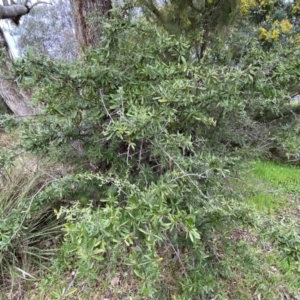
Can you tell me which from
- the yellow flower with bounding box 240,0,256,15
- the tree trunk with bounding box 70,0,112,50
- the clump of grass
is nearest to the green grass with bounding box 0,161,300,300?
the clump of grass

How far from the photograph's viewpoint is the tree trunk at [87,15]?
73.2 inches

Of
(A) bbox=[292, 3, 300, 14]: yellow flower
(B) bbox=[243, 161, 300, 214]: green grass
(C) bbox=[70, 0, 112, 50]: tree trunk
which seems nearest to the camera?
(C) bbox=[70, 0, 112, 50]: tree trunk

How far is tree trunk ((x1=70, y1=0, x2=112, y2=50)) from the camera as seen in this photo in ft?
6.10

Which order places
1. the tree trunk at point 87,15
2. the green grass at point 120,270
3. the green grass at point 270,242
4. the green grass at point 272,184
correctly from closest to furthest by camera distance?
the green grass at point 270,242 < the green grass at point 120,270 < the tree trunk at point 87,15 < the green grass at point 272,184

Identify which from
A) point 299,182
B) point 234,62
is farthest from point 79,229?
point 299,182

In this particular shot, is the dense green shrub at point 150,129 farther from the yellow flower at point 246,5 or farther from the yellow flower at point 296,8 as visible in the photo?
the yellow flower at point 296,8

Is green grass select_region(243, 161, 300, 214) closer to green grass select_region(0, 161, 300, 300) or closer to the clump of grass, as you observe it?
green grass select_region(0, 161, 300, 300)

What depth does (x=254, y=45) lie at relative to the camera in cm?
168

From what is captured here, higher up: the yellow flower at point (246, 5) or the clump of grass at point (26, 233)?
the yellow flower at point (246, 5)

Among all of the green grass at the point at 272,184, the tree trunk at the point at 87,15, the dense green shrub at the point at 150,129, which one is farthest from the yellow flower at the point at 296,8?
the tree trunk at the point at 87,15

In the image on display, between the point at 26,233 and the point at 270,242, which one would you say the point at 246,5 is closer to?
the point at 270,242

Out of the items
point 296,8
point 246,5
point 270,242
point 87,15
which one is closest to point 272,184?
point 270,242

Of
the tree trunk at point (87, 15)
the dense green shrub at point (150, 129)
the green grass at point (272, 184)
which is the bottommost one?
the green grass at point (272, 184)

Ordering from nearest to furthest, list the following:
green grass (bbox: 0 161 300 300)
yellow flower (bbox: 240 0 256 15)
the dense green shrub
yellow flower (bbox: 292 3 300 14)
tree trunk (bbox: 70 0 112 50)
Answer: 1. the dense green shrub
2. green grass (bbox: 0 161 300 300)
3. tree trunk (bbox: 70 0 112 50)
4. yellow flower (bbox: 240 0 256 15)
5. yellow flower (bbox: 292 3 300 14)
